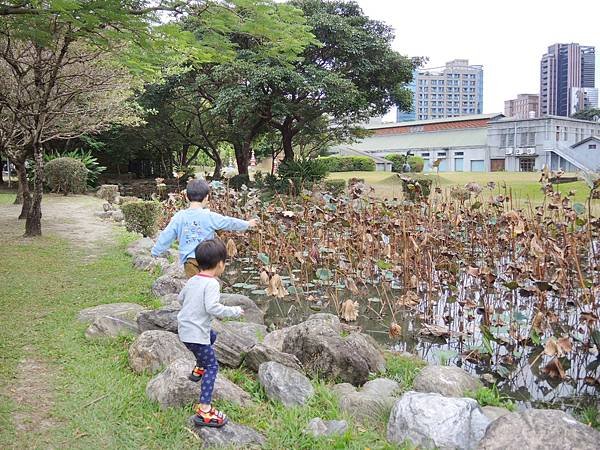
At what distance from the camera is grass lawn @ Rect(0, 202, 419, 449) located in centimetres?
269

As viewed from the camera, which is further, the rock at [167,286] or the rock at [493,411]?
the rock at [167,286]

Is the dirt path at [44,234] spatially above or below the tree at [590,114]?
below

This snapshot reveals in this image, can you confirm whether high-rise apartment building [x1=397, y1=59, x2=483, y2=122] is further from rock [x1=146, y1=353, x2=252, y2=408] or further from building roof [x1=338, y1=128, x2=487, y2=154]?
rock [x1=146, y1=353, x2=252, y2=408]

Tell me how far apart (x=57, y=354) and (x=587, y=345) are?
3.75 meters

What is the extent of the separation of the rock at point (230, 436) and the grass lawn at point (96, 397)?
5 centimetres

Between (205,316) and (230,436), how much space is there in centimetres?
56

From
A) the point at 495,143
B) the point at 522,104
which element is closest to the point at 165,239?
the point at 495,143

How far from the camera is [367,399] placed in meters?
3.08

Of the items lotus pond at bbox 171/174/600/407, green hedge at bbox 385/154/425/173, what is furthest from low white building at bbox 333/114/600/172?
lotus pond at bbox 171/174/600/407

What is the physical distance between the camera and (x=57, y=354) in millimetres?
3826

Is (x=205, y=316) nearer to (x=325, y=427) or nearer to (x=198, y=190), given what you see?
(x=325, y=427)

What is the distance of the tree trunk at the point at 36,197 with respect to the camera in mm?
8672

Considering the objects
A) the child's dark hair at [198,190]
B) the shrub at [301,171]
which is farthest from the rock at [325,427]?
the shrub at [301,171]

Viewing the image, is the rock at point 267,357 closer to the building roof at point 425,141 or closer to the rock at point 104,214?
the rock at point 104,214
